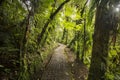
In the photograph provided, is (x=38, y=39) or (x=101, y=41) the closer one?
(x=101, y=41)

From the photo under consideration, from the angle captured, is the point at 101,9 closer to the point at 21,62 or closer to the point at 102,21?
the point at 102,21

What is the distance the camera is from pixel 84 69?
12562 mm

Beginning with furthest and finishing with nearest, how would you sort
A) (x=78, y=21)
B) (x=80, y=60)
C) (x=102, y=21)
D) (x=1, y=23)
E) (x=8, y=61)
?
(x=78, y=21)
(x=80, y=60)
(x=1, y=23)
(x=8, y=61)
(x=102, y=21)

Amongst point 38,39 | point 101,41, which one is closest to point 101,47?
point 101,41

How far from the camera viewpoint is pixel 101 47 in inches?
188

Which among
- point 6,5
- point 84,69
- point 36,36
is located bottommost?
point 84,69

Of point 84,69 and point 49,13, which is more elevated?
point 49,13

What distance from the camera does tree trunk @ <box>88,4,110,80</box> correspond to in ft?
15.6

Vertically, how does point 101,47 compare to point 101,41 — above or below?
below

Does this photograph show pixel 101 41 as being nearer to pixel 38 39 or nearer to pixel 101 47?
pixel 101 47

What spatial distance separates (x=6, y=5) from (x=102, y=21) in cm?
464

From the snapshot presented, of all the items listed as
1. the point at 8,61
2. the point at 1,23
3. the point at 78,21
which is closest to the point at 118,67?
the point at 8,61

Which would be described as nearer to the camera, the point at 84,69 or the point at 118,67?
the point at 118,67

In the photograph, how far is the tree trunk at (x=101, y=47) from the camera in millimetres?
4770
